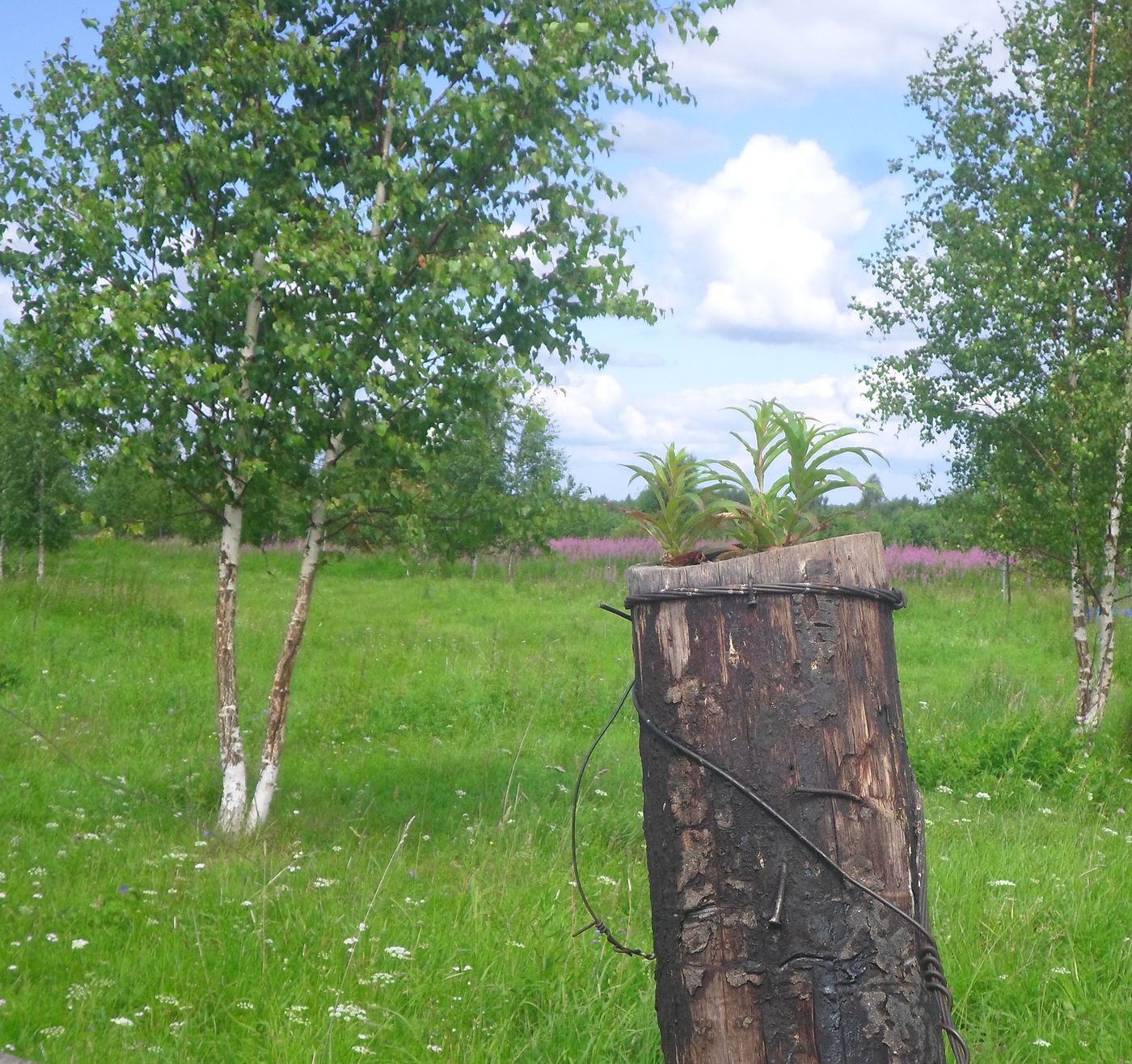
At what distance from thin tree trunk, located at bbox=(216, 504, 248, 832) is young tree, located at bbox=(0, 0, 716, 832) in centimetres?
2

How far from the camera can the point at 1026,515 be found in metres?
12.8

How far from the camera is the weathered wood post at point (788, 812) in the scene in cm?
282

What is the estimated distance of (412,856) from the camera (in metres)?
7.52

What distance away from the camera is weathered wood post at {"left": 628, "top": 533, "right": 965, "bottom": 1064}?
9.27ft

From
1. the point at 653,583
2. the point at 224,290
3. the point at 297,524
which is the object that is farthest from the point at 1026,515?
the point at 653,583

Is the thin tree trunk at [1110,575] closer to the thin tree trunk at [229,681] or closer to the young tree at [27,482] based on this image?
the thin tree trunk at [229,681]

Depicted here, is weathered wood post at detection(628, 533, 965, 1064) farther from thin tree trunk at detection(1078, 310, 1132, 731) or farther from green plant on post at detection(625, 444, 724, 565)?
thin tree trunk at detection(1078, 310, 1132, 731)

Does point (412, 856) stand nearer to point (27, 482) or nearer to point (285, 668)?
point (285, 668)

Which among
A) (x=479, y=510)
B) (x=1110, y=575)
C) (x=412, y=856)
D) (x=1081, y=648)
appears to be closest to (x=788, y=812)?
(x=412, y=856)

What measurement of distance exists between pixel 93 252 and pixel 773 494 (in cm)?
679

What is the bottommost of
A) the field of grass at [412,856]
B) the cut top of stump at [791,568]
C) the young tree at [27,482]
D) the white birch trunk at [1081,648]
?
the field of grass at [412,856]

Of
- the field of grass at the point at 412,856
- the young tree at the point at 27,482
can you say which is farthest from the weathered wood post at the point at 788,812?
the young tree at the point at 27,482

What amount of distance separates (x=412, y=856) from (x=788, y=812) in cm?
518

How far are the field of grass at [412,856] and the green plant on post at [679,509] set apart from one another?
7.90ft
